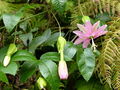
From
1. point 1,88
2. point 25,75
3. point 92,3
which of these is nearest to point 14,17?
point 25,75

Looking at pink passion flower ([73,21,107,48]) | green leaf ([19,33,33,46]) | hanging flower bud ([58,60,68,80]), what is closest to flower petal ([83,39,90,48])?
pink passion flower ([73,21,107,48])

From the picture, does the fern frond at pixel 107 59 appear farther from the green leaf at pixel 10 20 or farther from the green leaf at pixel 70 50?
the green leaf at pixel 10 20

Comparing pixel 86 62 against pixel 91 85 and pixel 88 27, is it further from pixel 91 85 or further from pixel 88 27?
pixel 91 85

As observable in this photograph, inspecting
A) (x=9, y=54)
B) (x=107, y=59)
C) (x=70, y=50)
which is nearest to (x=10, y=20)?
(x=9, y=54)

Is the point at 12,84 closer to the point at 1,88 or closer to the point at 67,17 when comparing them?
the point at 1,88

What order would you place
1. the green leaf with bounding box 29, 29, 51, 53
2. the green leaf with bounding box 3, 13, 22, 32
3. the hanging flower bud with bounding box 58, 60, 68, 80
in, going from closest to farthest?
the hanging flower bud with bounding box 58, 60, 68, 80 → the green leaf with bounding box 3, 13, 22, 32 → the green leaf with bounding box 29, 29, 51, 53

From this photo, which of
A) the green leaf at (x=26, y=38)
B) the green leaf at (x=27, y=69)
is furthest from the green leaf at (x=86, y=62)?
the green leaf at (x=26, y=38)

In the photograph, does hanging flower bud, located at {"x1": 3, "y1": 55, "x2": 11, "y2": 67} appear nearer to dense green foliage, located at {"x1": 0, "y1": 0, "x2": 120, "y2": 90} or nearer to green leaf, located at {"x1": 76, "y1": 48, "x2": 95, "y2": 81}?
dense green foliage, located at {"x1": 0, "y1": 0, "x2": 120, "y2": 90}

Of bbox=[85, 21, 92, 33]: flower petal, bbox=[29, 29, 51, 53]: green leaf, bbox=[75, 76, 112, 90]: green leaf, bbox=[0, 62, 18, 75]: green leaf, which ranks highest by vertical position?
bbox=[85, 21, 92, 33]: flower petal
